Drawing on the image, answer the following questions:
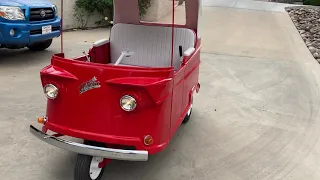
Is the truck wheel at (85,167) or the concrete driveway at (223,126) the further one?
the concrete driveway at (223,126)

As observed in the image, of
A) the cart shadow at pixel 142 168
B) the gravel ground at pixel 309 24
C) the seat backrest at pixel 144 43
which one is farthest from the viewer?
the gravel ground at pixel 309 24

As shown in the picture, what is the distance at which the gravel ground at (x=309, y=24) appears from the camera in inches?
399

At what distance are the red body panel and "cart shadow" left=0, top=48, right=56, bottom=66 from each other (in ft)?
14.6

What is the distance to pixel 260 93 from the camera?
614cm

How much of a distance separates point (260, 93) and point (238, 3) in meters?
12.1

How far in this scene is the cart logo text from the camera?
9.66 feet

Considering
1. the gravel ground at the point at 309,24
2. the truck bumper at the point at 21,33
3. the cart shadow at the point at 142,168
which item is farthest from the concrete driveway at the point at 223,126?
the gravel ground at the point at 309,24

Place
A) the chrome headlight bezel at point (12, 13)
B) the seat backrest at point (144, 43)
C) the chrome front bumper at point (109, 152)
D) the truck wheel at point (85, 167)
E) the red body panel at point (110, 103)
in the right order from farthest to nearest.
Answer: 1. the chrome headlight bezel at point (12, 13)
2. the seat backrest at point (144, 43)
3. the truck wheel at point (85, 167)
4. the red body panel at point (110, 103)
5. the chrome front bumper at point (109, 152)

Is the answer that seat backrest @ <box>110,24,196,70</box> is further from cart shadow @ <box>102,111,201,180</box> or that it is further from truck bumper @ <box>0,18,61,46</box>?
truck bumper @ <box>0,18,61,46</box>

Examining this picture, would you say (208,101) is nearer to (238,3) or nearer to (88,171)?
(88,171)

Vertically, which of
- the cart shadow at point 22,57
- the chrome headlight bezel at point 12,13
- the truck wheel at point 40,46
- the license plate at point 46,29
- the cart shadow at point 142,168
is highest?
the chrome headlight bezel at point 12,13

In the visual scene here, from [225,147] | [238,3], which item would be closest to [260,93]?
[225,147]

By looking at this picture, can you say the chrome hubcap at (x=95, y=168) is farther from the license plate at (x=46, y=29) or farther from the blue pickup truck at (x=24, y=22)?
the license plate at (x=46, y=29)

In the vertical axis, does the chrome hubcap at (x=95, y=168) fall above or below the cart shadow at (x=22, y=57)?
below
